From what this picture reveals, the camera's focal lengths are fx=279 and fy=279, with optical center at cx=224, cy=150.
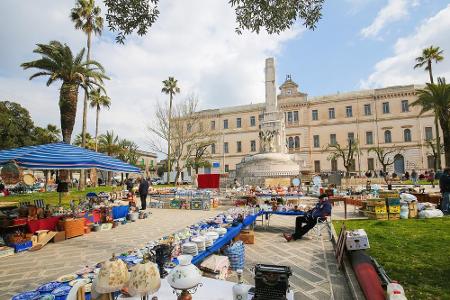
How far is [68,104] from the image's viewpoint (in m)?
17.4

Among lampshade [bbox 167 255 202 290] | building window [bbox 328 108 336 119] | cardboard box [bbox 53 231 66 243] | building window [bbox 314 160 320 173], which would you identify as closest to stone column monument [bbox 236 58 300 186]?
cardboard box [bbox 53 231 66 243]

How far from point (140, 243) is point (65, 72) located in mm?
14723

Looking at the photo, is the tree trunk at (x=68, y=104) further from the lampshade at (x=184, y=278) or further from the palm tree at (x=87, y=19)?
the lampshade at (x=184, y=278)

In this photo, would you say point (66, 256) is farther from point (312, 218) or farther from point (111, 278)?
point (312, 218)

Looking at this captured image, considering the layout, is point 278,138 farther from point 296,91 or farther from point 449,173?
point 296,91

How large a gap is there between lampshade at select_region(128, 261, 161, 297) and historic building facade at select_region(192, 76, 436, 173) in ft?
123

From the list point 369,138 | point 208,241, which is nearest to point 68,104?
point 208,241

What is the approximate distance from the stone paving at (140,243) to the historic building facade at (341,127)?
32.0m

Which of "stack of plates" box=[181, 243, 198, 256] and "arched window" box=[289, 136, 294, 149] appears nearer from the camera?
"stack of plates" box=[181, 243, 198, 256]

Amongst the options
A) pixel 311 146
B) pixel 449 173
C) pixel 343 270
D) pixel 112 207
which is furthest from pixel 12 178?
pixel 311 146

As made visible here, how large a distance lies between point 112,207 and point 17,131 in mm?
31382

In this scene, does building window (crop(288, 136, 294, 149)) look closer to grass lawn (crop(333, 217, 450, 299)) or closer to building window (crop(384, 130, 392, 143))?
building window (crop(384, 130, 392, 143))

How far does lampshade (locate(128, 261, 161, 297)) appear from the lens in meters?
1.93

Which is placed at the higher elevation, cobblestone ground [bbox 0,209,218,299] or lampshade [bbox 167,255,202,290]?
lampshade [bbox 167,255,202,290]
